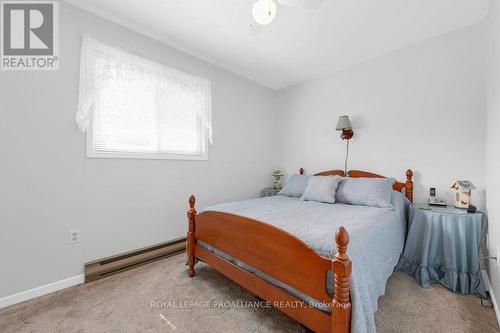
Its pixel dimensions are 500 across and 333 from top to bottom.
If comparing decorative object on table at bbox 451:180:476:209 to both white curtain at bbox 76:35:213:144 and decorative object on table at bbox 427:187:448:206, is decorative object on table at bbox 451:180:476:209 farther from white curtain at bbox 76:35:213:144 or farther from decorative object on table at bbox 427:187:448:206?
white curtain at bbox 76:35:213:144

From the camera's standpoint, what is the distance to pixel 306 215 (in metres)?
1.88

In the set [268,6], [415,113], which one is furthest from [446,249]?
[268,6]

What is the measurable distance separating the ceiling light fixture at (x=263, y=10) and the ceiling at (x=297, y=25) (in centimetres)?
17

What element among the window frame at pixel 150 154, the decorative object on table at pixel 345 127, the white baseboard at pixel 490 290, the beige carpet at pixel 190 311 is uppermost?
the decorative object on table at pixel 345 127

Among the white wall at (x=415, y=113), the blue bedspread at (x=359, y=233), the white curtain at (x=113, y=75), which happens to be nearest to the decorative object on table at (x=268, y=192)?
the white wall at (x=415, y=113)

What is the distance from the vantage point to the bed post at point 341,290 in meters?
1.00

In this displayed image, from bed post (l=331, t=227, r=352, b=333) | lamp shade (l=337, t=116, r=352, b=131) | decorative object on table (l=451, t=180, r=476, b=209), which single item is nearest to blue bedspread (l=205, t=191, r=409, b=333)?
bed post (l=331, t=227, r=352, b=333)

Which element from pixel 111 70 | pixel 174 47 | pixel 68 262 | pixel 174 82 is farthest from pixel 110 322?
pixel 174 47

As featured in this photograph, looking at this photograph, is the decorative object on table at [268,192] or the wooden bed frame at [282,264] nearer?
the wooden bed frame at [282,264]

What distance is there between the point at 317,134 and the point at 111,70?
9.08 feet

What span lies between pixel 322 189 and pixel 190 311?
1.80 meters

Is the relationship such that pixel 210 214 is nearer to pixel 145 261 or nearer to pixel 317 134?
pixel 145 261

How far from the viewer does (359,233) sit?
55.9 inches

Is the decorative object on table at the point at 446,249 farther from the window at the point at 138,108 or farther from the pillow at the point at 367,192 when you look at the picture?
the window at the point at 138,108
